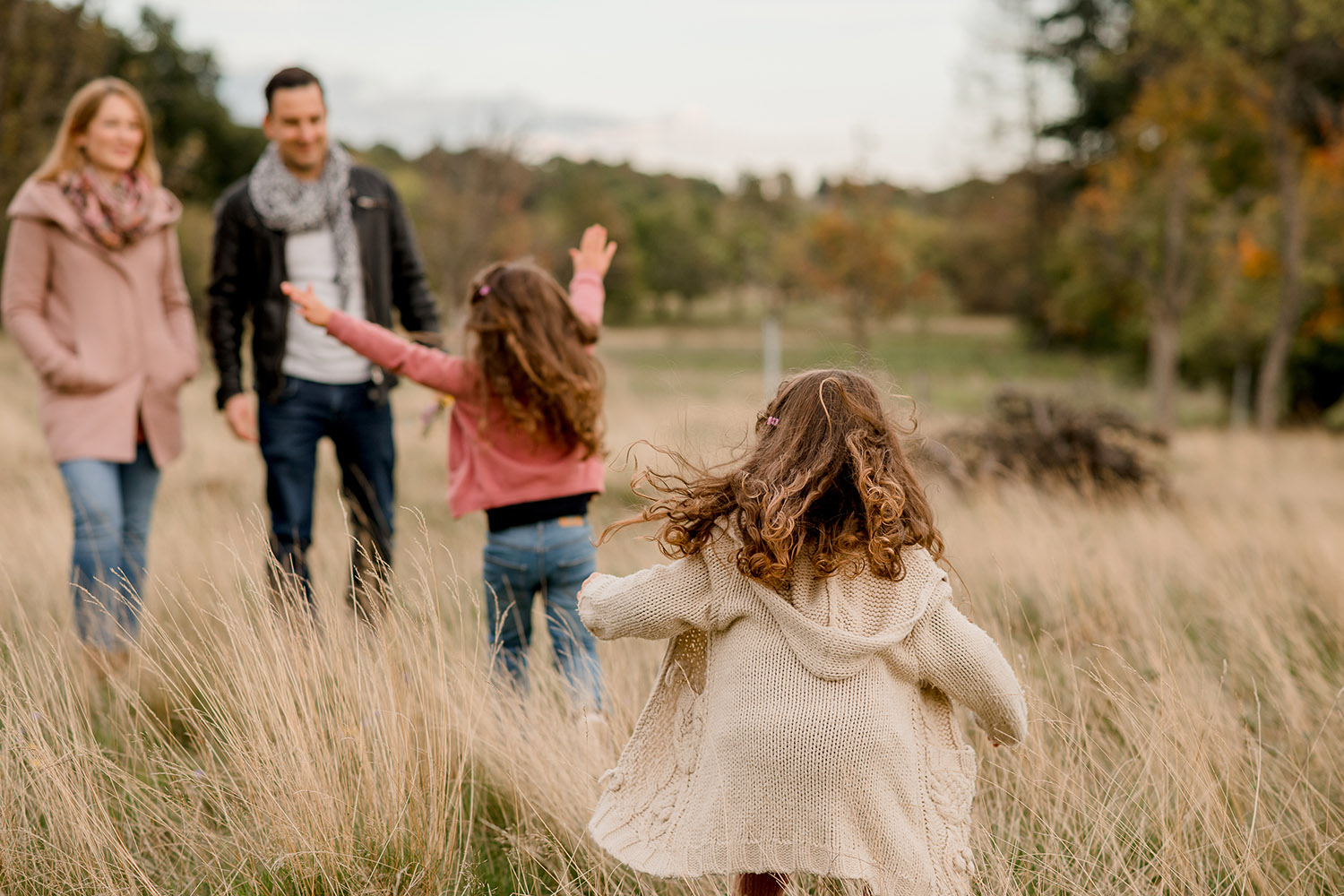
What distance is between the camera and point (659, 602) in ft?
6.21

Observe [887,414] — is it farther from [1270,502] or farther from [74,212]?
[1270,502]

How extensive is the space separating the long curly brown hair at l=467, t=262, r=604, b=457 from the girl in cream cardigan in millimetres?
1059

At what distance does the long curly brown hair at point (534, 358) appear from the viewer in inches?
114

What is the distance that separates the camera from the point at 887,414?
1.93 metres

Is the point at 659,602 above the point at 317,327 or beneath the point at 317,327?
beneath

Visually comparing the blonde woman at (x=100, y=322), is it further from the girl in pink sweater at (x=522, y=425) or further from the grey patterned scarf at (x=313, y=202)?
the girl in pink sweater at (x=522, y=425)

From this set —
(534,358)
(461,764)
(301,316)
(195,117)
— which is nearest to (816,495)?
(461,764)

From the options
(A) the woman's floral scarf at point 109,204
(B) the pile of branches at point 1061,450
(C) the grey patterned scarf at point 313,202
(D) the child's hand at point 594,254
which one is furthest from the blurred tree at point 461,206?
(D) the child's hand at point 594,254

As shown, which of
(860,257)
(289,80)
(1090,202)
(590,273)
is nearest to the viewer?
(590,273)

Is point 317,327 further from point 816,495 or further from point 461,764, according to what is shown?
point 816,495

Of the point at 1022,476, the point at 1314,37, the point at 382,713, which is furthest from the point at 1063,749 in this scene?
the point at 1314,37

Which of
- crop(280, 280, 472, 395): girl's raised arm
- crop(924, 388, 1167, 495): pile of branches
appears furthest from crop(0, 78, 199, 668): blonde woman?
crop(924, 388, 1167, 495): pile of branches

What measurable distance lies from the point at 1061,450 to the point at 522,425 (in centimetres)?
544

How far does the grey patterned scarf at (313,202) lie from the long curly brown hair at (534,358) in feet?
2.95
